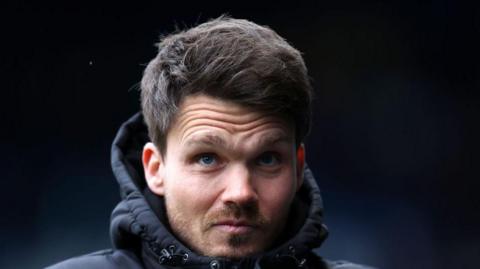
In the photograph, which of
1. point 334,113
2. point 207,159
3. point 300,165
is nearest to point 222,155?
point 207,159

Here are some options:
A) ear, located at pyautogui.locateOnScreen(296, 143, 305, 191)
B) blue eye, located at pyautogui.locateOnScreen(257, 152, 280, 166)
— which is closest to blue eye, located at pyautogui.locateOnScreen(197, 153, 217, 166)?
blue eye, located at pyautogui.locateOnScreen(257, 152, 280, 166)

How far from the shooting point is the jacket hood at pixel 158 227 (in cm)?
189

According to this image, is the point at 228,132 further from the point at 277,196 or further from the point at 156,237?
the point at 156,237

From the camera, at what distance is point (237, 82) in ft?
6.08

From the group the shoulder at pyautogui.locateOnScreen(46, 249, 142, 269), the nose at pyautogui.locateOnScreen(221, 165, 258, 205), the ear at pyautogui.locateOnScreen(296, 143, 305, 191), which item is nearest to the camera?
the nose at pyautogui.locateOnScreen(221, 165, 258, 205)

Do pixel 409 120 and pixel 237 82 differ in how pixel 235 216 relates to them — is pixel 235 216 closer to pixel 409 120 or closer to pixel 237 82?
pixel 237 82

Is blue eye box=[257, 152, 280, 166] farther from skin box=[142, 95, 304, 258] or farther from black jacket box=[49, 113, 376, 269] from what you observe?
black jacket box=[49, 113, 376, 269]

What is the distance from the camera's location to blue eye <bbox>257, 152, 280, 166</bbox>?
1897 mm

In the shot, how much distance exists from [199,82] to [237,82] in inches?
3.4

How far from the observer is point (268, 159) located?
191 centimetres

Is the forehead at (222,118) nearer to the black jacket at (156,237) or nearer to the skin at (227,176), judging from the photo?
the skin at (227,176)

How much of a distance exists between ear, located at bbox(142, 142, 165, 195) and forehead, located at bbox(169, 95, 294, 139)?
141 mm

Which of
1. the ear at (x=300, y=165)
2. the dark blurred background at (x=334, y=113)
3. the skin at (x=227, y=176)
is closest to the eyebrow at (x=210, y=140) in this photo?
the skin at (x=227, y=176)

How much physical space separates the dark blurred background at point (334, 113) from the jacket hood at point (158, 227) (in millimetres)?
1340
